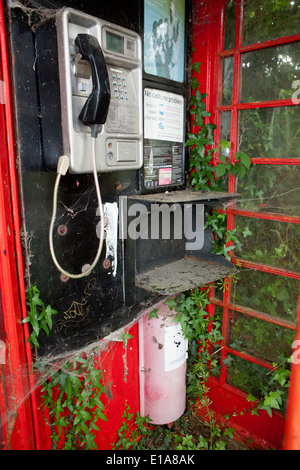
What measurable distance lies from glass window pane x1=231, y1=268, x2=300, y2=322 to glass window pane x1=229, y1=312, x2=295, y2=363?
7cm

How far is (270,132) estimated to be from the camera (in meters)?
1.61

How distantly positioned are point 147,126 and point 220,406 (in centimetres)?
167

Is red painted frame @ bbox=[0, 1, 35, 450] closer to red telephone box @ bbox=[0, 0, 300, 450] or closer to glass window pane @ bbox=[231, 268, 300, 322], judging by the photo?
red telephone box @ bbox=[0, 0, 300, 450]

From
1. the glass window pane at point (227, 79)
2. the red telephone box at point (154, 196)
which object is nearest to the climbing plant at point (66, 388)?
the red telephone box at point (154, 196)

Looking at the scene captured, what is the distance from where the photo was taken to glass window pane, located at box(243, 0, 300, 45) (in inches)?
56.9

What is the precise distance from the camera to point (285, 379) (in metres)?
1.59

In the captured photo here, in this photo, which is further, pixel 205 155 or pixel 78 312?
pixel 205 155

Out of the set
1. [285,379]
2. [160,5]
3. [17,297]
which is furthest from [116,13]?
[285,379]

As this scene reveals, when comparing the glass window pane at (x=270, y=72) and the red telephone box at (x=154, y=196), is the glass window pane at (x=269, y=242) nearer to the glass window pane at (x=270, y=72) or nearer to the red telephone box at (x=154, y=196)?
the red telephone box at (x=154, y=196)

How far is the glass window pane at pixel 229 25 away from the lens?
1614 millimetres

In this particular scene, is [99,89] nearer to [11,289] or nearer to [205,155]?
[11,289]

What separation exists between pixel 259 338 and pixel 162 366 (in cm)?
55

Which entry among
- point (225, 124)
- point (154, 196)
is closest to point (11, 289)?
point (154, 196)
